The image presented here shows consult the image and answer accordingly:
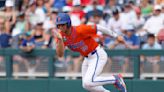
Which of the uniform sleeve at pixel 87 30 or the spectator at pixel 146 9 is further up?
the spectator at pixel 146 9

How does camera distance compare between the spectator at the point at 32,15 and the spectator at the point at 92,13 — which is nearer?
the spectator at the point at 92,13

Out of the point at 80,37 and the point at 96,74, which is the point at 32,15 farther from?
the point at 96,74

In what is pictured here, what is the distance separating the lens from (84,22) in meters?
12.6

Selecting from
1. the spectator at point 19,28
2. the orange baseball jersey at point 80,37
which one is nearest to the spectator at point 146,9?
the spectator at point 19,28

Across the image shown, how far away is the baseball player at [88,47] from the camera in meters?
8.99

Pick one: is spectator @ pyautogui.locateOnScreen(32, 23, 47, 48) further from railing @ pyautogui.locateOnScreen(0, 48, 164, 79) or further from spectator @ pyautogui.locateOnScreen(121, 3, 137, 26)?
spectator @ pyautogui.locateOnScreen(121, 3, 137, 26)

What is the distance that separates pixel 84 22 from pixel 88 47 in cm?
332

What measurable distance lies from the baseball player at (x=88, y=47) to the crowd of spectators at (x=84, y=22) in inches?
82.1

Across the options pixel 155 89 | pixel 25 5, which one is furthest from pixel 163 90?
pixel 25 5

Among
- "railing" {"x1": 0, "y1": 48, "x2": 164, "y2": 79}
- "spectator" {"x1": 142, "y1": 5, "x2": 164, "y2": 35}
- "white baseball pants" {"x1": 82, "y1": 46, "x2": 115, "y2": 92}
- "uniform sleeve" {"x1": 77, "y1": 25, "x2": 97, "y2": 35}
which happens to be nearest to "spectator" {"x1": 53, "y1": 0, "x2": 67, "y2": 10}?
"railing" {"x1": 0, "y1": 48, "x2": 164, "y2": 79}

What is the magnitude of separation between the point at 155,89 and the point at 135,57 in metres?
0.82

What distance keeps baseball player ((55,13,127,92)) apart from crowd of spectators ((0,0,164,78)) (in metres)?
2.09

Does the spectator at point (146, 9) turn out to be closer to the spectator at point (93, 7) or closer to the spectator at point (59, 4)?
the spectator at point (93, 7)

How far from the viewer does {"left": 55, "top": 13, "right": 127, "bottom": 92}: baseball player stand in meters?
8.99
